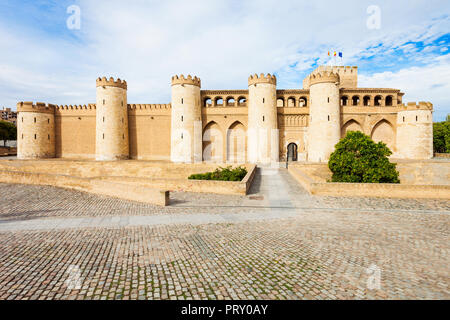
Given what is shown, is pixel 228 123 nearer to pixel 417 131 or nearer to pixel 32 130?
pixel 417 131

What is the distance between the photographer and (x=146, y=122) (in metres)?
31.8

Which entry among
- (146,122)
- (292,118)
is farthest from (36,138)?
(292,118)

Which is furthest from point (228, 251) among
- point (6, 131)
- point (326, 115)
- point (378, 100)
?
point (6, 131)

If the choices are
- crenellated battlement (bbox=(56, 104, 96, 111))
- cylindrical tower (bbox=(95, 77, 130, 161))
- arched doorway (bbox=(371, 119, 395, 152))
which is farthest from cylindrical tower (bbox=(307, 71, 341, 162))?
crenellated battlement (bbox=(56, 104, 96, 111))

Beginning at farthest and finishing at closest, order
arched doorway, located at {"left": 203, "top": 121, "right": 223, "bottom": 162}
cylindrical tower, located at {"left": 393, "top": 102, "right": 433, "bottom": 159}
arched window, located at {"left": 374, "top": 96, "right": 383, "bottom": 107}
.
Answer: arched doorway, located at {"left": 203, "top": 121, "right": 223, "bottom": 162} < arched window, located at {"left": 374, "top": 96, "right": 383, "bottom": 107} < cylindrical tower, located at {"left": 393, "top": 102, "right": 433, "bottom": 159}

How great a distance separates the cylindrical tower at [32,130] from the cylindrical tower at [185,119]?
17.8m

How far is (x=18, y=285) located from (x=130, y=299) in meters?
2.24

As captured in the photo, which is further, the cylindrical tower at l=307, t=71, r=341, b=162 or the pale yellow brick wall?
the pale yellow brick wall

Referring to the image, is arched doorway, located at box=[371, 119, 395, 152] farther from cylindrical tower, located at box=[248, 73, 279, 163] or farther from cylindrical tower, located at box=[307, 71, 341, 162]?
cylindrical tower, located at box=[248, 73, 279, 163]

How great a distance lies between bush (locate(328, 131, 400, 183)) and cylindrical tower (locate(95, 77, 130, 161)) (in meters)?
24.1

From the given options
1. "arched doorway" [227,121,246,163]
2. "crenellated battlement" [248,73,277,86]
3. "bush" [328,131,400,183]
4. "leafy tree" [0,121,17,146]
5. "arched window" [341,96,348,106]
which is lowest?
"bush" [328,131,400,183]

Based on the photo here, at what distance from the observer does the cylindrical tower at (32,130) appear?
1244 inches

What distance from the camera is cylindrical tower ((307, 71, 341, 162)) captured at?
26250mm

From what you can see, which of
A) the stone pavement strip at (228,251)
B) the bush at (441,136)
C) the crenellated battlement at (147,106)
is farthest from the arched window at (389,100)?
the crenellated battlement at (147,106)
